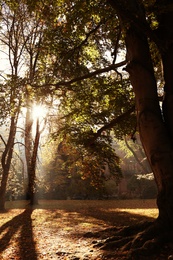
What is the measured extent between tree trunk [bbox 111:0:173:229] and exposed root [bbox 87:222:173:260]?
26 cm

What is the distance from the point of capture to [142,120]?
6434mm

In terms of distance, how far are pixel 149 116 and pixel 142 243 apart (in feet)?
9.91

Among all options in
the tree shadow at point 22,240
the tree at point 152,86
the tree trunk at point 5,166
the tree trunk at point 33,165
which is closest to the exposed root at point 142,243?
the tree at point 152,86

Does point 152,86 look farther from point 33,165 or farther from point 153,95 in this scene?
point 33,165

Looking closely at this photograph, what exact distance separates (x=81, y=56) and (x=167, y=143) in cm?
625

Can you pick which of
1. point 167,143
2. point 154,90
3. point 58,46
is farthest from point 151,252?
point 58,46

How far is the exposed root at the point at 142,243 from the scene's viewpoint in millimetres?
5074

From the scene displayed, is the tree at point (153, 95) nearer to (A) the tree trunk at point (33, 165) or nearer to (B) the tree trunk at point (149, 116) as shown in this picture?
(B) the tree trunk at point (149, 116)

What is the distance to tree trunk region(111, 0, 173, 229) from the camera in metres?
5.72

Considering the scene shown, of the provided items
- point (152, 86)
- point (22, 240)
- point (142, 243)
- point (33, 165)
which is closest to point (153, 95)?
point (152, 86)

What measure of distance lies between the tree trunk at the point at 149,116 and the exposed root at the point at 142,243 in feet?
0.84

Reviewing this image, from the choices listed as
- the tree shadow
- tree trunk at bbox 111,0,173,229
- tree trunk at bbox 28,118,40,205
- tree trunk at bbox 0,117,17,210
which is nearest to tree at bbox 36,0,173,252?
tree trunk at bbox 111,0,173,229

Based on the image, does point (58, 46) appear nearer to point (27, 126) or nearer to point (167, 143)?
point (167, 143)

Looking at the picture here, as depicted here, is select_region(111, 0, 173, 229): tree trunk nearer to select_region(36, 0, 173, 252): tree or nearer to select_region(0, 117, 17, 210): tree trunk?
select_region(36, 0, 173, 252): tree
